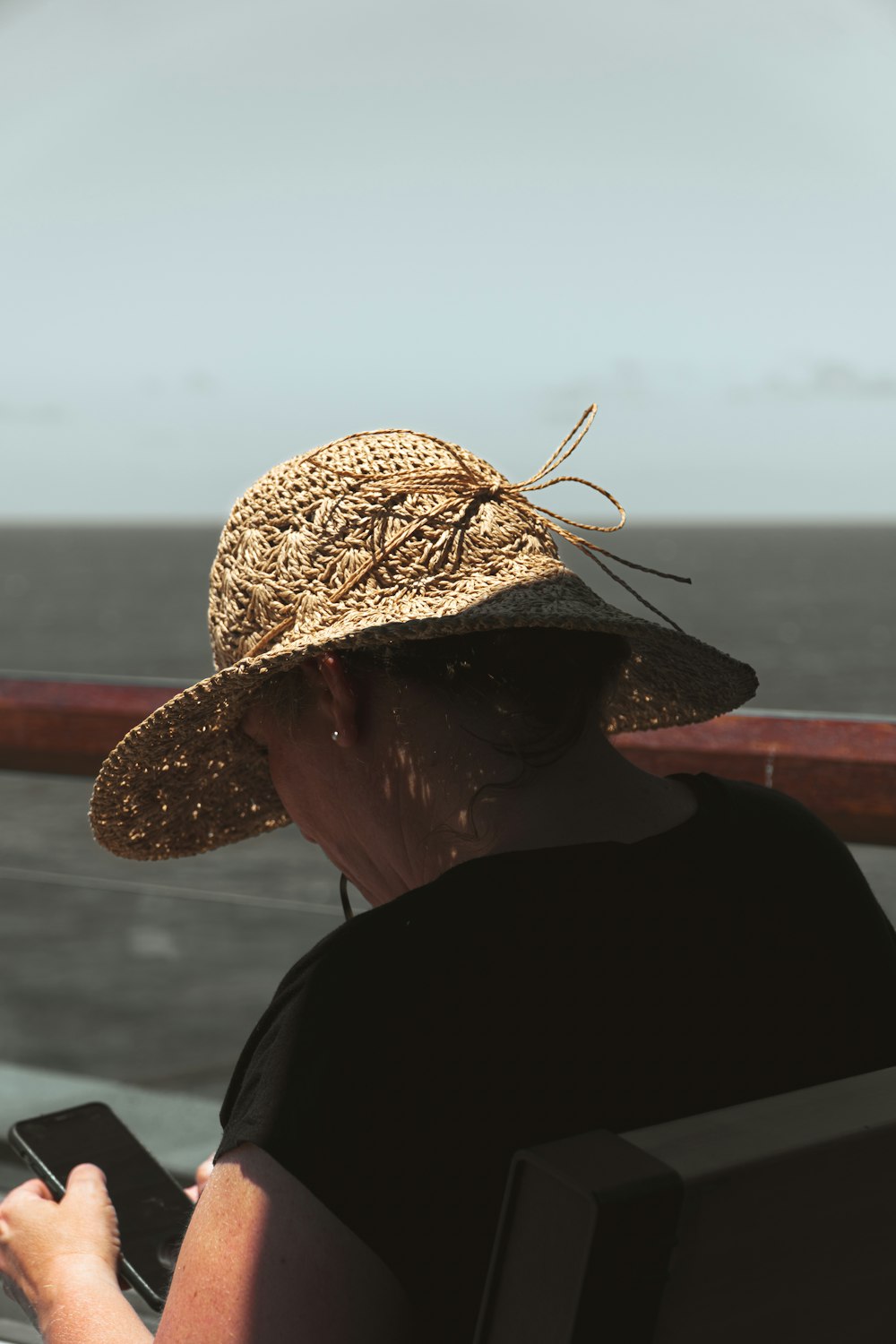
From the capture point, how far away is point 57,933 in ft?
10.00

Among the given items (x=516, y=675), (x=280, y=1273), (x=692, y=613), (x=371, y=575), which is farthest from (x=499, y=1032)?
(x=692, y=613)

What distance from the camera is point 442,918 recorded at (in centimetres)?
89

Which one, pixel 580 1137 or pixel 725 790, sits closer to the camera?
pixel 580 1137

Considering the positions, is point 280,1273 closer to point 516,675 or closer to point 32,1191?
point 516,675

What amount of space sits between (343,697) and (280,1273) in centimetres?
43

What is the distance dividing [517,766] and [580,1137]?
1.07 ft

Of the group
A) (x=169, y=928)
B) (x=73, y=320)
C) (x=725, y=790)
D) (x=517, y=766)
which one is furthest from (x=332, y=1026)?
(x=73, y=320)

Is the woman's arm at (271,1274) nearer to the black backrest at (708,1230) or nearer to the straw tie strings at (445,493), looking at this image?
the black backrest at (708,1230)

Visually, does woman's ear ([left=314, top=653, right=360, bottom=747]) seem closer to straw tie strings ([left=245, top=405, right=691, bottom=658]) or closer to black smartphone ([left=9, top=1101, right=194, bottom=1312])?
straw tie strings ([left=245, top=405, right=691, bottom=658])

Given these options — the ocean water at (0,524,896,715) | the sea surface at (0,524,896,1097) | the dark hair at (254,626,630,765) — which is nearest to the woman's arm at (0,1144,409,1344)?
the dark hair at (254,626,630,765)

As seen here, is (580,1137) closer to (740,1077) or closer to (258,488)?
(740,1077)

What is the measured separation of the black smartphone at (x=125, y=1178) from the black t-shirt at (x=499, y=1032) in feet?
1.29

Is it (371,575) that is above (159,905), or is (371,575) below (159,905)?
A: above

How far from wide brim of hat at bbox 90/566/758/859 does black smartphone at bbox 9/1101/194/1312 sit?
29cm
